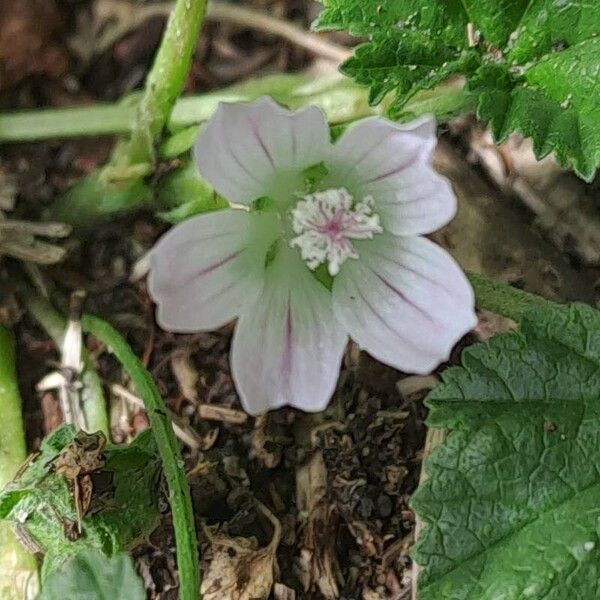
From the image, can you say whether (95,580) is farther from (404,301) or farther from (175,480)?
(404,301)

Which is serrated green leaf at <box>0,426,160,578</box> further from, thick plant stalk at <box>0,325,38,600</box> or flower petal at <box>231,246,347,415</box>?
flower petal at <box>231,246,347,415</box>

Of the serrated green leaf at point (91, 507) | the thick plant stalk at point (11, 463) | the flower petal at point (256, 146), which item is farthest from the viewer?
the thick plant stalk at point (11, 463)

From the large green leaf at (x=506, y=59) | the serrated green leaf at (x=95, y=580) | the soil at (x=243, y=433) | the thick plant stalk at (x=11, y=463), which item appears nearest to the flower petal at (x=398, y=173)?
the large green leaf at (x=506, y=59)

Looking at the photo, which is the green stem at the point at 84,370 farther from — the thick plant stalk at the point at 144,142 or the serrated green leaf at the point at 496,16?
the serrated green leaf at the point at 496,16

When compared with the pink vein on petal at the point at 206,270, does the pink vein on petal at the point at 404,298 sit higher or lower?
lower

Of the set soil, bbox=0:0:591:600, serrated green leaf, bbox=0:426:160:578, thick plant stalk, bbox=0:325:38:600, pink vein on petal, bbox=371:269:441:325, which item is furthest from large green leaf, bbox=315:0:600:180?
thick plant stalk, bbox=0:325:38:600

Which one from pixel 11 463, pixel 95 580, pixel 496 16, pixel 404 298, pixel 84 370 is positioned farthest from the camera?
pixel 84 370

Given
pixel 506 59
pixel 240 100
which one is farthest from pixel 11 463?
pixel 506 59
